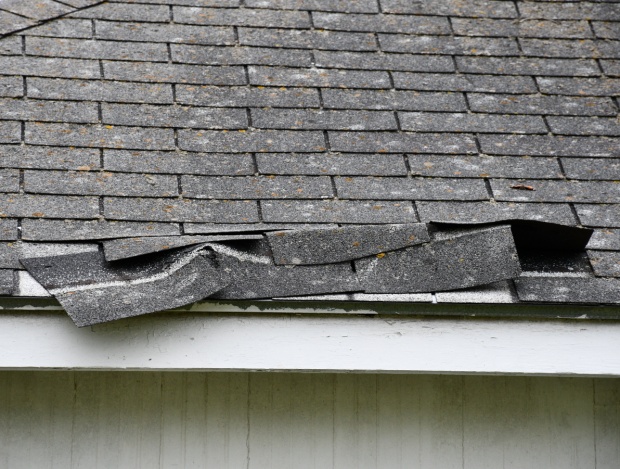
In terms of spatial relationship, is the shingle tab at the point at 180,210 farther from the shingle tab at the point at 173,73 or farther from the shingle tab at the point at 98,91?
the shingle tab at the point at 173,73

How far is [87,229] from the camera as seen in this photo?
9.45 feet

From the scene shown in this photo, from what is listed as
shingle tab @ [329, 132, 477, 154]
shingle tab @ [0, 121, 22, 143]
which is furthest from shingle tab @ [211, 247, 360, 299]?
shingle tab @ [0, 121, 22, 143]

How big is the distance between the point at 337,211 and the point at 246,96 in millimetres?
839

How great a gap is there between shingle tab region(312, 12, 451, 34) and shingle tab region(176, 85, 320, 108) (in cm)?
59

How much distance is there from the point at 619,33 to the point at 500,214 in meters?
1.66

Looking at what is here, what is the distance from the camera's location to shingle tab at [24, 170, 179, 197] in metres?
3.03

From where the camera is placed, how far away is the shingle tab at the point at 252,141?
3.33 metres

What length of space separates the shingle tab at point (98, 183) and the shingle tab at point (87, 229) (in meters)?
0.17

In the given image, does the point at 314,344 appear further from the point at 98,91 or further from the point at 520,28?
the point at 520,28

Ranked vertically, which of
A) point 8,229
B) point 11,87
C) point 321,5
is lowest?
point 8,229

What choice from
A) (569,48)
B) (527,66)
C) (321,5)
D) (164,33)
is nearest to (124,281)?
(164,33)

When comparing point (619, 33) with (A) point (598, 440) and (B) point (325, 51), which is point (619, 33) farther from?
(A) point (598, 440)

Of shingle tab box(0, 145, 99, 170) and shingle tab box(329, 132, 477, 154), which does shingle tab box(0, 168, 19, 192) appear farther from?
shingle tab box(329, 132, 477, 154)

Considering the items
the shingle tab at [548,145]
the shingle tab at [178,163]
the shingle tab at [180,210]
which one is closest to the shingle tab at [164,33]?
the shingle tab at [178,163]
